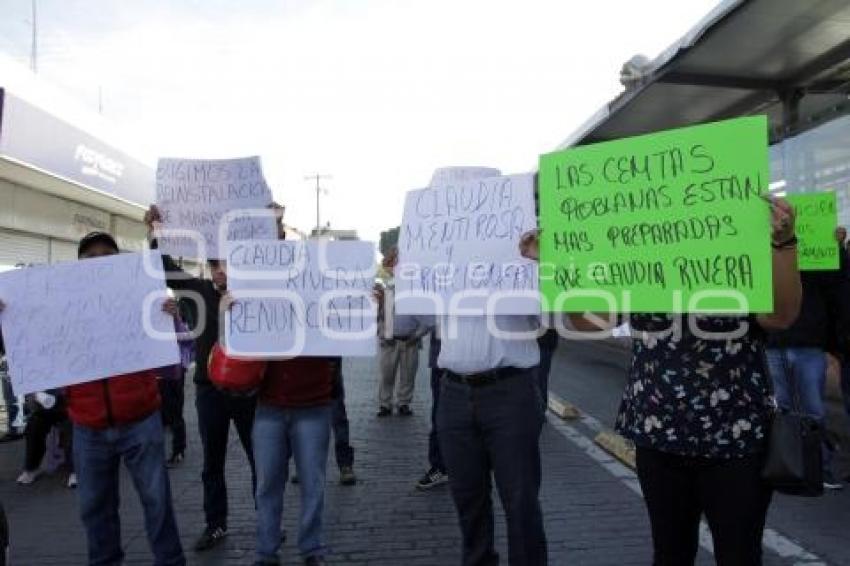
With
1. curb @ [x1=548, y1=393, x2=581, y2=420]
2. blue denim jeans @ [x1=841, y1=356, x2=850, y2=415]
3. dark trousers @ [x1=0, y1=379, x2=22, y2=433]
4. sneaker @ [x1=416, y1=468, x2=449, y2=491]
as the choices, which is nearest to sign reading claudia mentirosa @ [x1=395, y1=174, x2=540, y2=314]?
sneaker @ [x1=416, y1=468, x2=449, y2=491]

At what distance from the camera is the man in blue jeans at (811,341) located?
6.21 metres

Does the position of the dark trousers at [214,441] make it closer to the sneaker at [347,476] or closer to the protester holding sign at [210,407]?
the protester holding sign at [210,407]

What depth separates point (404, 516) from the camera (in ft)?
18.0

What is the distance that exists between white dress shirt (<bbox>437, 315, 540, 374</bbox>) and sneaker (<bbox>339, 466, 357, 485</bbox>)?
298 cm

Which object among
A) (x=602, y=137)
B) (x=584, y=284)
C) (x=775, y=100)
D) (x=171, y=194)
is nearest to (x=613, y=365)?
(x=602, y=137)

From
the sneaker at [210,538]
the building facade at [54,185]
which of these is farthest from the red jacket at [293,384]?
the building facade at [54,185]

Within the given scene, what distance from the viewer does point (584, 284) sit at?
3.06m

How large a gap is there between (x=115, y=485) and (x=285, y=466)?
89cm

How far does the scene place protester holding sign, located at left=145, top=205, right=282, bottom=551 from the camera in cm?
496

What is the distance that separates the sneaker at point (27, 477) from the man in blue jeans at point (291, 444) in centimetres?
361

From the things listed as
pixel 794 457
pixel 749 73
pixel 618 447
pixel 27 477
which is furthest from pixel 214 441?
pixel 749 73

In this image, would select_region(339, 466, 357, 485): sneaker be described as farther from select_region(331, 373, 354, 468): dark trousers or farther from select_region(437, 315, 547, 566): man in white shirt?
select_region(437, 315, 547, 566): man in white shirt

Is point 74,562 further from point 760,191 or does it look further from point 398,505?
point 760,191

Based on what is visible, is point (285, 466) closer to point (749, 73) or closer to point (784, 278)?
point (784, 278)
